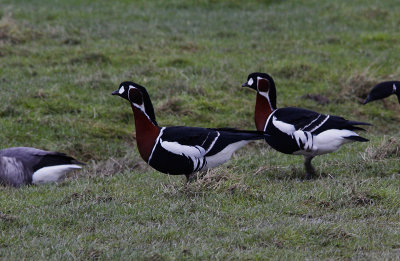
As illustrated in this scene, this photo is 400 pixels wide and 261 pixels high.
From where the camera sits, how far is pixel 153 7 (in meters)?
19.5

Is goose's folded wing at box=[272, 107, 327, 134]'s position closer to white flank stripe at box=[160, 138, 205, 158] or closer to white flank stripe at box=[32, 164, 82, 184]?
white flank stripe at box=[160, 138, 205, 158]

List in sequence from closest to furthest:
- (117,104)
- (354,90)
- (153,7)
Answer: (117,104)
(354,90)
(153,7)

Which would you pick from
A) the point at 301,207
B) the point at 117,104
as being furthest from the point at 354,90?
the point at 301,207

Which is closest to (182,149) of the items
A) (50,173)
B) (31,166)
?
(50,173)

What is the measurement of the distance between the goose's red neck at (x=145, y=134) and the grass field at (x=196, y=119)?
1.40 feet

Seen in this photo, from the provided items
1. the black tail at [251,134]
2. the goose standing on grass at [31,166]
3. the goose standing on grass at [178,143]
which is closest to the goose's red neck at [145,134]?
the goose standing on grass at [178,143]

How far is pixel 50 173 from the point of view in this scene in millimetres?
9383

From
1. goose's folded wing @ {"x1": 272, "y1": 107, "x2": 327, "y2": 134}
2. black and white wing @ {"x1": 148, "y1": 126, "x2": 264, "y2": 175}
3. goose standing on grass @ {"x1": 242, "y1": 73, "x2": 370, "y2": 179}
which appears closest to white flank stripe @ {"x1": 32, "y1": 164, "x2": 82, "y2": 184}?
black and white wing @ {"x1": 148, "y1": 126, "x2": 264, "y2": 175}

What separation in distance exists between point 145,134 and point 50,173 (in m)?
2.30

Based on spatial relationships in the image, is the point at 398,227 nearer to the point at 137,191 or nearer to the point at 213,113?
the point at 137,191

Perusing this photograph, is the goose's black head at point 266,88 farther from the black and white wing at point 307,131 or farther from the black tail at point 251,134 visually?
the black tail at point 251,134

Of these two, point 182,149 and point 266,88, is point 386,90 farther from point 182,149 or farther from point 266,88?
point 182,149

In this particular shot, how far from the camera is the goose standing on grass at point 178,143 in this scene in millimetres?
7492

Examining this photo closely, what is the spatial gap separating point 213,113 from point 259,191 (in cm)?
522
